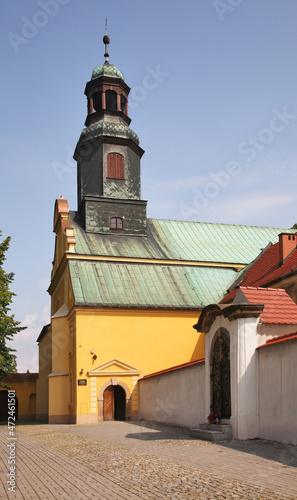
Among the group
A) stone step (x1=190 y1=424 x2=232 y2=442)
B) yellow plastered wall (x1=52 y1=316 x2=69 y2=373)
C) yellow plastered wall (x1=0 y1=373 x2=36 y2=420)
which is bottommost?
yellow plastered wall (x1=0 y1=373 x2=36 y2=420)

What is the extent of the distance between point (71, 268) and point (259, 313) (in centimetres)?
1703

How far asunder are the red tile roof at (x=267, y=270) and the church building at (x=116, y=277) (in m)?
2.37

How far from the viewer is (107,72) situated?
35.4m

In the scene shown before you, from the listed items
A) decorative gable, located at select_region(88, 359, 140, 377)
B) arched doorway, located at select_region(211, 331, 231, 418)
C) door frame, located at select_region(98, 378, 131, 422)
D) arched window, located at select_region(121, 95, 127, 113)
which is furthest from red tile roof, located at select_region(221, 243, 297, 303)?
arched window, located at select_region(121, 95, 127, 113)

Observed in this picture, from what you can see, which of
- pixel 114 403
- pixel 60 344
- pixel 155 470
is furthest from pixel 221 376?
pixel 60 344

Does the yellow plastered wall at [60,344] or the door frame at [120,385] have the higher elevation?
the yellow plastered wall at [60,344]

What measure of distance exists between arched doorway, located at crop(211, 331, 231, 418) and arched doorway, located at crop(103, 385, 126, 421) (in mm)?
12405

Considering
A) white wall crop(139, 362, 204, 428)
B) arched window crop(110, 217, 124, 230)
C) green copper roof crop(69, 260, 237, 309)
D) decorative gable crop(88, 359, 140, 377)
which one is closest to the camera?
white wall crop(139, 362, 204, 428)

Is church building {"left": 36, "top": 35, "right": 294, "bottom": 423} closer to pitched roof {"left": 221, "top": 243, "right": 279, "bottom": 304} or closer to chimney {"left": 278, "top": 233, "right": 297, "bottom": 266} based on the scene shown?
pitched roof {"left": 221, "top": 243, "right": 279, "bottom": 304}

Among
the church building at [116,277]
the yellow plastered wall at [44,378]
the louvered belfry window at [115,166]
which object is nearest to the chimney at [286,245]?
the church building at [116,277]

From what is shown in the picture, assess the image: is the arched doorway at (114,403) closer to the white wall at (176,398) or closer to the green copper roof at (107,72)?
the white wall at (176,398)

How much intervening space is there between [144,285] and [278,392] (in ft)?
57.5

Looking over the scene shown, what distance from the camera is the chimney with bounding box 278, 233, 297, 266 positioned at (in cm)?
2742

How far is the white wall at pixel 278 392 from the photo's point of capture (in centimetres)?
1341
